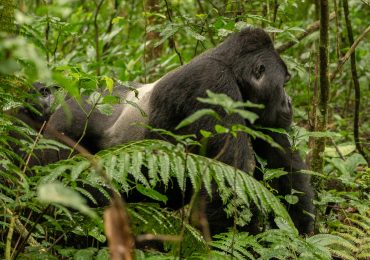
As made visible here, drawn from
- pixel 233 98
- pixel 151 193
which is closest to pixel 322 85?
pixel 233 98

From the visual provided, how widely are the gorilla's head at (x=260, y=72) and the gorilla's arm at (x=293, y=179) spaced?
0.48 feet

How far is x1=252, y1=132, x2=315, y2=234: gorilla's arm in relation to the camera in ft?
10.9

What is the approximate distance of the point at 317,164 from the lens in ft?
12.4

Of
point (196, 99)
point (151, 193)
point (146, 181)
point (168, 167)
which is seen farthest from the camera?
point (196, 99)

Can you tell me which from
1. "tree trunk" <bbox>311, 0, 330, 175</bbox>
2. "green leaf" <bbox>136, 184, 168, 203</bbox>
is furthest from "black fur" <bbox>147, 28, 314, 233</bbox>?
"green leaf" <bbox>136, 184, 168, 203</bbox>

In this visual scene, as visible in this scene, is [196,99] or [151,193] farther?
[196,99]

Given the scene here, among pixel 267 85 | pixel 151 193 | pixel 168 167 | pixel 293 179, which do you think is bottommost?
pixel 293 179

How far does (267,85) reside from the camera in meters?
3.44

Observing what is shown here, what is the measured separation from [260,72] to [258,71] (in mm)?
27

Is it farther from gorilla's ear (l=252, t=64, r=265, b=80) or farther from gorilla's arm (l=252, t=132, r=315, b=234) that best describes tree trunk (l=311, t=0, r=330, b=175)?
gorilla's ear (l=252, t=64, r=265, b=80)

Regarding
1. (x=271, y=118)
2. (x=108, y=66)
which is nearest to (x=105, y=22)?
(x=108, y=66)

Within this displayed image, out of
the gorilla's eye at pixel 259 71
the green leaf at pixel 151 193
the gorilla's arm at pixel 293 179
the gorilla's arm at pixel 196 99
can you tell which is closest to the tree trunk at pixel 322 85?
the gorilla's arm at pixel 293 179

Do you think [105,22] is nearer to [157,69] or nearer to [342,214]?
[157,69]

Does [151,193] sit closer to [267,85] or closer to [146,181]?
[146,181]
